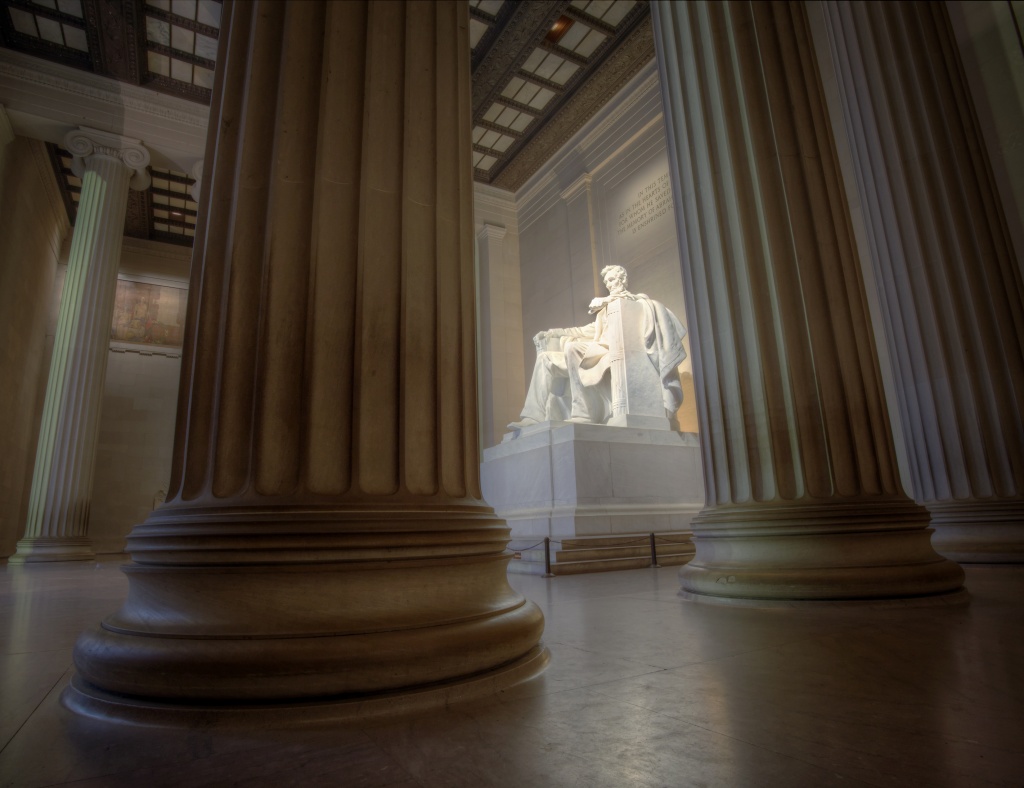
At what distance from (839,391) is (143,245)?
2245 centimetres

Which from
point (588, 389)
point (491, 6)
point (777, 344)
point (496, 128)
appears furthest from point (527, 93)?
point (777, 344)

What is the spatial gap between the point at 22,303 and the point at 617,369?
15431mm

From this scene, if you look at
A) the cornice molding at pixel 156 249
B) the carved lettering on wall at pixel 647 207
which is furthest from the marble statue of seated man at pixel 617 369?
the cornice molding at pixel 156 249

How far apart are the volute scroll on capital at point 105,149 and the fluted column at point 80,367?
21 mm

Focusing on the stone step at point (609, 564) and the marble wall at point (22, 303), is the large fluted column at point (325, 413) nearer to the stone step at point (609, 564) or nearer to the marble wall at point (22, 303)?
the stone step at point (609, 564)

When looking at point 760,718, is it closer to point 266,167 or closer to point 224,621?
point 224,621

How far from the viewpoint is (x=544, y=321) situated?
59.7ft

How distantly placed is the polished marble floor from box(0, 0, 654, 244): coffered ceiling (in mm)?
13634

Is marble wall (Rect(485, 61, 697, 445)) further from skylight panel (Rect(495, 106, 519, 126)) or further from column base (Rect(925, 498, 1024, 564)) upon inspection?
column base (Rect(925, 498, 1024, 564))

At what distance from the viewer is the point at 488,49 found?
14.4 meters

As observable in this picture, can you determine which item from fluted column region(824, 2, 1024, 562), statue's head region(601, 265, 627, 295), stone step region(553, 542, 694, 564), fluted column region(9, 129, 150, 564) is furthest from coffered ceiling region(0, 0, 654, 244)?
stone step region(553, 542, 694, 564)

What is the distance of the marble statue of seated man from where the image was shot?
369 inches

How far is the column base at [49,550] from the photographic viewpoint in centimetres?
1142

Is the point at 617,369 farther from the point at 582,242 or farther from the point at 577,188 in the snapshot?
the point at 577,188
